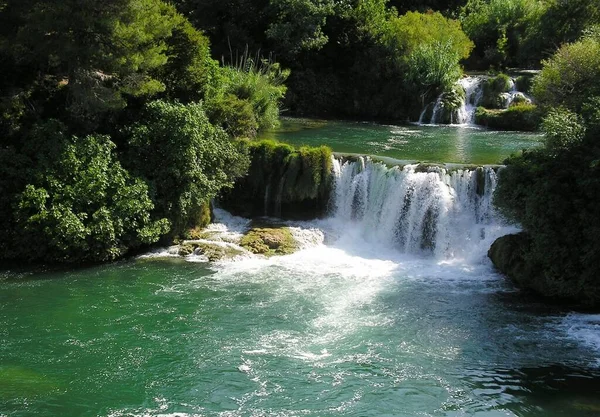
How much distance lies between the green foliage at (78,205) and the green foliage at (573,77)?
12.2m

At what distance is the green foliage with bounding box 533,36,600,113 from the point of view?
18047mm

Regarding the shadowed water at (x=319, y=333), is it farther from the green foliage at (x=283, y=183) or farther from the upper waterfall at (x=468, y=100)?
the upper waterfall at (x=468, y=100)

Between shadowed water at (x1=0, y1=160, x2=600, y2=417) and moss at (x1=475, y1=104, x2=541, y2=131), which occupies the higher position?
moss at (x1=475, y1=104, x2=541, y2=131)

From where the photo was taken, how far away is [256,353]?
1358cm

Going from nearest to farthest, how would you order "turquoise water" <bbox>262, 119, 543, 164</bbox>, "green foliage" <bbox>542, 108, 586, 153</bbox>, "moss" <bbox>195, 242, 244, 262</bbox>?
"green foliage" <bbox>542, 108, 586, 153</bbox>
"moss" <bbox>195, 242, 244, 262</bbox>
"turquoise water" <bbox>262, 119, 543, 164</bbox>

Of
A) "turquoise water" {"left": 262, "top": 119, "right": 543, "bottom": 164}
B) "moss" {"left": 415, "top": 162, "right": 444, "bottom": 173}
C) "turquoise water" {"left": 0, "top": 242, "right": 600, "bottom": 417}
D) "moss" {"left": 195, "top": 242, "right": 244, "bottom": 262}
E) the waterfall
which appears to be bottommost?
"turquoise water" {"left": 0, "top": 242, "right": 600, "bottom": 417}

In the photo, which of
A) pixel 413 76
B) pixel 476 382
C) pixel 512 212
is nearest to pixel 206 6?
pixel 413 76

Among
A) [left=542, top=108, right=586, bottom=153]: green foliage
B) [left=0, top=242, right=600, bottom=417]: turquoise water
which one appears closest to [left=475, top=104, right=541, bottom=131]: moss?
[left=0, top=242, right=600, bottom=417]: turquoise water

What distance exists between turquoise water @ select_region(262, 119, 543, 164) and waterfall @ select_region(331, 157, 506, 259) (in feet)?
8.29

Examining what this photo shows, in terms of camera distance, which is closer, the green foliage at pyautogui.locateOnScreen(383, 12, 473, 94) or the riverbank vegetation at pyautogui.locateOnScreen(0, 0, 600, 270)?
the riverbank vegetation at pyautogui.locateOnScreen(0, 0, 600, 270)

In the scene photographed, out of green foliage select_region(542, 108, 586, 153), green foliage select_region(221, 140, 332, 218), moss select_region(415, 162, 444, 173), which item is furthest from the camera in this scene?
green foliage select_region(221, 140, 332, 218)

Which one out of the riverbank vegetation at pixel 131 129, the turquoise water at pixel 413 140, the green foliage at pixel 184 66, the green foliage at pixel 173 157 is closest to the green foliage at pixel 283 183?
the riverbank vegetation at pixel 131 129

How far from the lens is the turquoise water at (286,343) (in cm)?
1183

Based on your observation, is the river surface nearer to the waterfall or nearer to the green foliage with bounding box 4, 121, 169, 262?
the waterfall
